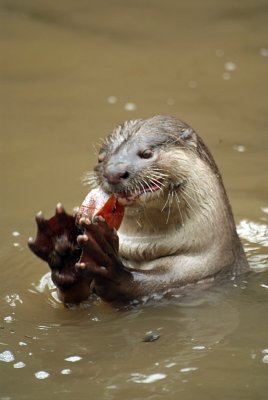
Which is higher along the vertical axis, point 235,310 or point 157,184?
point 157,184

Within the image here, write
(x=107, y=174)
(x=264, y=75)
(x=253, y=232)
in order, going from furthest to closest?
(x=264, y=75)
(x=253, y=232)
(x=107, y=174)

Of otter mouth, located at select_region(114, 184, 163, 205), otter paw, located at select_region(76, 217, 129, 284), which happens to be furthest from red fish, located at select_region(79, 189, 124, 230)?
otter paw, located at select_region(76, 217, 129, 284)

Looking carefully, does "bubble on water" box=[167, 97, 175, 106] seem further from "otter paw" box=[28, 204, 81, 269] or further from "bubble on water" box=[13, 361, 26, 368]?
"bubble on water" box=[13, 361, 26, 368]

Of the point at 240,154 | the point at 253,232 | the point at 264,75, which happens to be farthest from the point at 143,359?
the point at 264,75

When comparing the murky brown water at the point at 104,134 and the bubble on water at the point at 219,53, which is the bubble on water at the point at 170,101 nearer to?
the murky brown water at the point at 104,134

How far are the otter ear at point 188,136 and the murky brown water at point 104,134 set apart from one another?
0.66 metres

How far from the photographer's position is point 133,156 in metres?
3.84

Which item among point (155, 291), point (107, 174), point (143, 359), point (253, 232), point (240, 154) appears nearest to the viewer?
point (143, 359)

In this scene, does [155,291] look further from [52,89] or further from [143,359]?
[52,89]

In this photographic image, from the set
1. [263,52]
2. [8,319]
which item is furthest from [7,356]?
[263,52]

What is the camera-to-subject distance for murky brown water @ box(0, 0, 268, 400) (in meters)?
3.36

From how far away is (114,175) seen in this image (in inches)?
145

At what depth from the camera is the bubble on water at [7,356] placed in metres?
3.51

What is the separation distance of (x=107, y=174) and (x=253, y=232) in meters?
1.59
